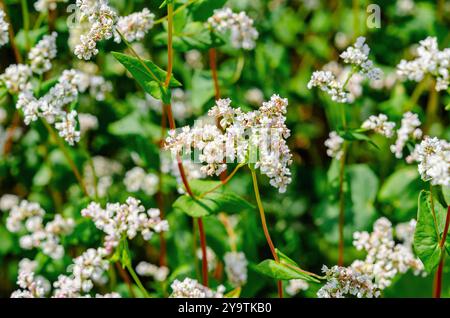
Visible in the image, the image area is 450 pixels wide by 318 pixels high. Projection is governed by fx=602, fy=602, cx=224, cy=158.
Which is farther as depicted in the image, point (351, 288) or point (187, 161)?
point (187, 161)

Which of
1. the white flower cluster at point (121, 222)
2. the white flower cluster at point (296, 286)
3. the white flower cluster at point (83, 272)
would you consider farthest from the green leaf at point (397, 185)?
the white flower cluster at point (83, 272)

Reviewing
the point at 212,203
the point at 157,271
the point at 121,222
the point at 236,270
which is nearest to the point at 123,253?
the point at 121,222

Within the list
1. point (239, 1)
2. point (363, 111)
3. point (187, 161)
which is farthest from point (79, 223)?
point (363, 111)

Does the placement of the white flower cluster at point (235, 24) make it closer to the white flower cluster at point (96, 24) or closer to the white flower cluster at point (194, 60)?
the white flower cluster at point (96, 24)

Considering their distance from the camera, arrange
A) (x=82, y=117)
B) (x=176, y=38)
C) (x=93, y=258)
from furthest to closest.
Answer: (x=82, y=117) → (x=176, y=38) → (x=93, y=258)

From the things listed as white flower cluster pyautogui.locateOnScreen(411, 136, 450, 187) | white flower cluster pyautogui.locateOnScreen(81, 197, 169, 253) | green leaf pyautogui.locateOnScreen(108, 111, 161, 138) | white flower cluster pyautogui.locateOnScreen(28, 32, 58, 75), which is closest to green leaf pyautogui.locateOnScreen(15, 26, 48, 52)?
white flower cluster pyautogui.locateOnScreen(28, 32, 58, 75)

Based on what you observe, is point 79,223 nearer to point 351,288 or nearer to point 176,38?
point 176,38

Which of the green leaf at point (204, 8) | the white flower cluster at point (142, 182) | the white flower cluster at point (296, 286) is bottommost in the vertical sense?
the white flower cluster at point (296, 286)
